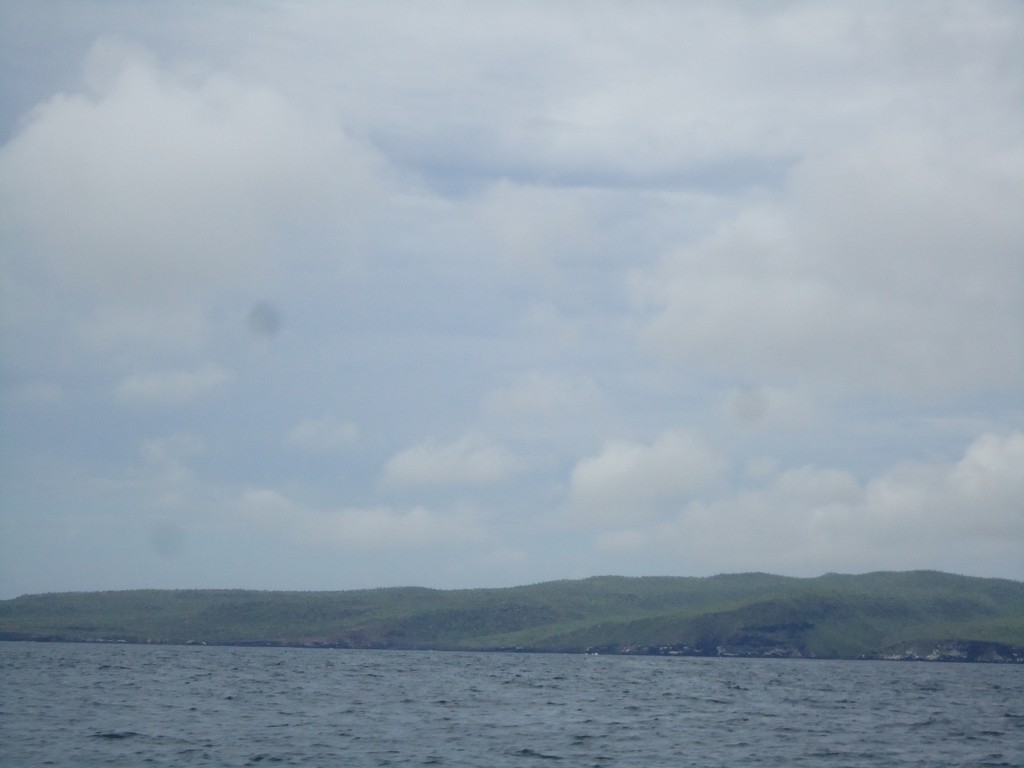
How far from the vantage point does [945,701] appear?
11156 cm

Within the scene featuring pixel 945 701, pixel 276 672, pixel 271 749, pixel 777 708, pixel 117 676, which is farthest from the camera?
pixel 276 672

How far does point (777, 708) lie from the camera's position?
94.5m

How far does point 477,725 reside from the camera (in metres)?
70.8

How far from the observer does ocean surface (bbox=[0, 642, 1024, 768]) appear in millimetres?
54219

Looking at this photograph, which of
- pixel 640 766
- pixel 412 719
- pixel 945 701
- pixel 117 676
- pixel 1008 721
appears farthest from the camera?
pixel 117 676

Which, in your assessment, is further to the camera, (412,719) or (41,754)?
(412,719)

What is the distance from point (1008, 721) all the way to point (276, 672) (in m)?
98.4

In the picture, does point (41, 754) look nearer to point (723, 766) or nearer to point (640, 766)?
point (640, 766)

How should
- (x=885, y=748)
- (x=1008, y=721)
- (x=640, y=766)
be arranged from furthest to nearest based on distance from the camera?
(x=1008, y=721) < (x=885, y=748) < (x=640, y=766)

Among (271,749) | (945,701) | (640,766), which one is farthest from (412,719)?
(945,701)

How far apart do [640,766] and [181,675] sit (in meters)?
97.7

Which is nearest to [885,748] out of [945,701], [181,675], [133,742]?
[133,742]

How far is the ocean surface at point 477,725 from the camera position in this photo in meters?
54.2

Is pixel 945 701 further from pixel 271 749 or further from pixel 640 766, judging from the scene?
pixel 271 749
